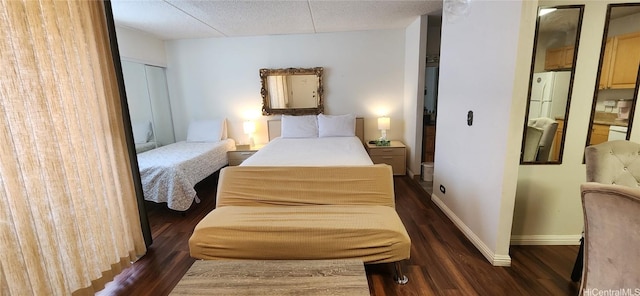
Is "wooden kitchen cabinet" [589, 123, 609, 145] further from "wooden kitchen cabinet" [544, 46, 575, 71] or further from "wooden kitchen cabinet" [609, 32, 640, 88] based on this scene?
"wooden kitchen cabinet" [544, 46, 575, 71]

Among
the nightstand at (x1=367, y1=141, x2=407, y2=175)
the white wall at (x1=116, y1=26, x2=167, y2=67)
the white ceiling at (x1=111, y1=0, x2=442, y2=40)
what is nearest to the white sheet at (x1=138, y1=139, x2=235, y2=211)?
the white wall at (x1=116, y1=26, x2=167, y2=67)

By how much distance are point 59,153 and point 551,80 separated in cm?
312

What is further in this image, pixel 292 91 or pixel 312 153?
pixel 292 91

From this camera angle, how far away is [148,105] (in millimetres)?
3867

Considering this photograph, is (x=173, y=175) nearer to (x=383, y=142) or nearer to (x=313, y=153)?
(x=313, y=153)

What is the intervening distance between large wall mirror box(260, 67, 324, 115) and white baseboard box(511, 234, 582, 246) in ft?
9.93

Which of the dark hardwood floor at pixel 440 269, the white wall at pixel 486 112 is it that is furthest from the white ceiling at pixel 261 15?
the dark hardwood floor at pixel 440 269

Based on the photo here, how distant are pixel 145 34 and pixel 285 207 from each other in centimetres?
362

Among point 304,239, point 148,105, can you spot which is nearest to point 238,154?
point 148,105

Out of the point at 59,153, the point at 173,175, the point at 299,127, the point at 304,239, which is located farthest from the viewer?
the point at 299,127

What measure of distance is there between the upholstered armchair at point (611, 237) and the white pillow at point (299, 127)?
320 centimetres

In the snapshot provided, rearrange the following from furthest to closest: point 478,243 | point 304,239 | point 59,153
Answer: point 478,243 < point 304,239 < point 59,153

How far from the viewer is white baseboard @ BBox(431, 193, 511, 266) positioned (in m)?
1.82

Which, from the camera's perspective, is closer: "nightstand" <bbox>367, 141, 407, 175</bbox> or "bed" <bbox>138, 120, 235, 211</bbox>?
"bed" <bbox>138, 120, 235, 211</bbox>
